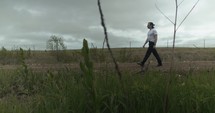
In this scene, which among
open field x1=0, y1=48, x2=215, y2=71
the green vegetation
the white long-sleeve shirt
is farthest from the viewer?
the white long-sleeve shirt

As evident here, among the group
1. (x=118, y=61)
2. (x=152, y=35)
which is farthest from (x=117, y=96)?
(x=118, y=61)

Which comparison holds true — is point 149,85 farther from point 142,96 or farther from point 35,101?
point 35,101

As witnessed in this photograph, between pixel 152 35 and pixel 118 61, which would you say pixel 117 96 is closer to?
pixel 152 35

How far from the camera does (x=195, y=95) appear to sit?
18.3 feet

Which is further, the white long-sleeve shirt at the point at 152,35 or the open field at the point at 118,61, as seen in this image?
the white long-sleeve shirt at the point at 152,35

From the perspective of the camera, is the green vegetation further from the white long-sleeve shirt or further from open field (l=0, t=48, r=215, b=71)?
the white long-sleeve shirt

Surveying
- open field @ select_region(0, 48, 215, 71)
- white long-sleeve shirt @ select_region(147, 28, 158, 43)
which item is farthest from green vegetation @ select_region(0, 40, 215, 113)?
white long-sleeve shirt @ select_region(147, 28, 158, 43)

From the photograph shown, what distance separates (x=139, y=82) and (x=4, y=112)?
2.42 m

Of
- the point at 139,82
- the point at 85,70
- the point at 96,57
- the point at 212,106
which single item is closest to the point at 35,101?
the point at 96,57

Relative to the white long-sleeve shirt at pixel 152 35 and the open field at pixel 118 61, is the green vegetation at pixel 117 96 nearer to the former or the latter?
the open field at pixel 118 61

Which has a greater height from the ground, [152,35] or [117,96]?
[152,35]

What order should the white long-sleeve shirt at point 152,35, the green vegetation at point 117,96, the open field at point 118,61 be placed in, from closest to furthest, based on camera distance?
the green vegetation at point 117,96
the open field at point 118,61
the white long-sleeve shirt at point 152,35

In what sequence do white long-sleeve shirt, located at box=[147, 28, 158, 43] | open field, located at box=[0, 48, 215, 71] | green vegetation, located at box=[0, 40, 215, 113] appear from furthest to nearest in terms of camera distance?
white long-sleeve shirt, located at box=[147, 28, 158, 43], open field, located at box=[0, 48, 215, 71], green vegetation, located at box=[0, 40, 215, 113]

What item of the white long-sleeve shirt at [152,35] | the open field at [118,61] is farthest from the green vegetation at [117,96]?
the white long-sleeve shirt at [152,35]
